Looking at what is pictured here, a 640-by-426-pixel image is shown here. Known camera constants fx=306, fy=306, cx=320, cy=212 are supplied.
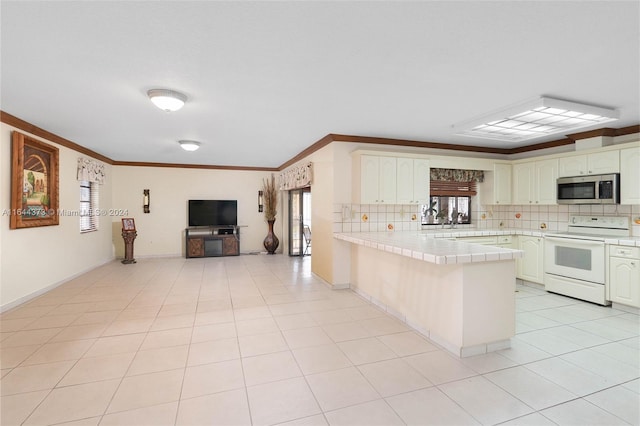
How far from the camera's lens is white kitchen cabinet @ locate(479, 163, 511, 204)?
533cm

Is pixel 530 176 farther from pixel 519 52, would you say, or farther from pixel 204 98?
pixel 204 98

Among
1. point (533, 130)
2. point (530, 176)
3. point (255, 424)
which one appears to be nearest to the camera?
point (255, 424)

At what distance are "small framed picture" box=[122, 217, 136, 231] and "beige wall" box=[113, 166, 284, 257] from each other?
0.41m

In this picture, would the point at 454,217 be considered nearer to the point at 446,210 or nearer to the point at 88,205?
the point at 446,210

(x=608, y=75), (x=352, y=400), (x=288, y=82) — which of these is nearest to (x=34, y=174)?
(x=288, y=82)

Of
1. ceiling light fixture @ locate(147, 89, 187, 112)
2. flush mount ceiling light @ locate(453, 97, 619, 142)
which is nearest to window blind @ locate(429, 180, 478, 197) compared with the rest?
flush mount ceiling light @ locate(453, 97, 619, 142)

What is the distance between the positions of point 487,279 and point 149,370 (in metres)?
2.92

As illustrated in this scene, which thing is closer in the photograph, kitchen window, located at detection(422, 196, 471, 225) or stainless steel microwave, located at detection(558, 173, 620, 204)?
stainless steel microwave, located at detection(558, 173, 620, 204)

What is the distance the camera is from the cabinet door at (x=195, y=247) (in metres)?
7.55

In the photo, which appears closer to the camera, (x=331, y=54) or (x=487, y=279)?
(x=331, y=54)


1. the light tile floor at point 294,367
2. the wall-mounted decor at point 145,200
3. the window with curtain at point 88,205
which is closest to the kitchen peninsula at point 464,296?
the light tile floor at point 294,367

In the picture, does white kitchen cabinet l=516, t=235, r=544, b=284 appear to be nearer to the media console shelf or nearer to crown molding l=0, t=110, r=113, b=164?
the media console shelf

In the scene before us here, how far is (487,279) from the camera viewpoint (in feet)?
8.93

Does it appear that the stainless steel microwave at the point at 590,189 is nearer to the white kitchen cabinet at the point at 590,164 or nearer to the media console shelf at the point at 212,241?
the white kitchen cabinet at the point at 590,164
